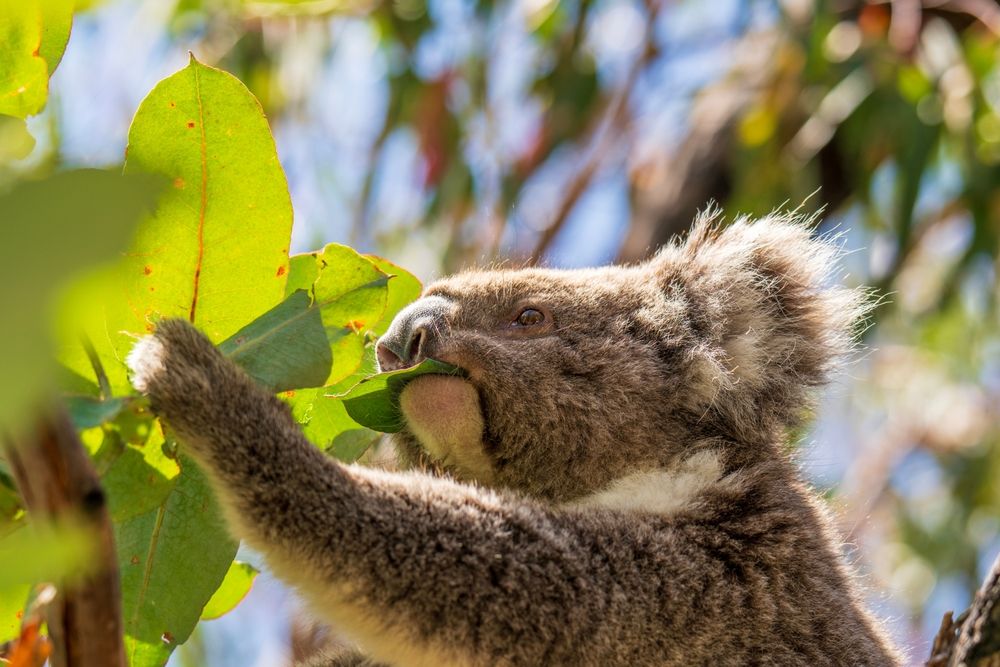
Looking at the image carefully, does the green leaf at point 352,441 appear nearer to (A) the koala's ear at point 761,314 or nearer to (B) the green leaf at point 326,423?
(B) the green leaf at point 326,423

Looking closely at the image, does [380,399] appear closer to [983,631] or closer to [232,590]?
[232,590]

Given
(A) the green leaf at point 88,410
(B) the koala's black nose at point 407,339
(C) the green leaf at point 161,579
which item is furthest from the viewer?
(B) the koala's black nose at point 407,339

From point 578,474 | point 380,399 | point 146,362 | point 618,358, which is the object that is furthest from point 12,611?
point 618,358

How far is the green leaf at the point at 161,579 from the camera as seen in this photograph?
1820 mm

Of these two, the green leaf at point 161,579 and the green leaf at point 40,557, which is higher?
the green leaf at point 161,579

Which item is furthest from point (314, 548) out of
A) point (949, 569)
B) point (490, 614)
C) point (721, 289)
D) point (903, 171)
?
point (949, 569)

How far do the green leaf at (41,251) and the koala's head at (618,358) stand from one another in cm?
185

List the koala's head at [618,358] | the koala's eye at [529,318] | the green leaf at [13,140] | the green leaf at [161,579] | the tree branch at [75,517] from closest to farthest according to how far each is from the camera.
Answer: the green leaf at [13,140] < the tree branch at [75,517] < the green leaf at [161,579] < the koala's head at [618,358] < the koala's eye at [529,318]

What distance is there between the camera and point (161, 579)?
6.01 feet

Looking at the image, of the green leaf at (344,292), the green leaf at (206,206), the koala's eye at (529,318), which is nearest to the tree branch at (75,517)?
the green leaf at (206,206)

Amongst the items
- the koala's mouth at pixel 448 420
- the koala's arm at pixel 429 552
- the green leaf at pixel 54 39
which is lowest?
the koala's arm at pixel 429 552

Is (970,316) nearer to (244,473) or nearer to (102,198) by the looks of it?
(244,473)

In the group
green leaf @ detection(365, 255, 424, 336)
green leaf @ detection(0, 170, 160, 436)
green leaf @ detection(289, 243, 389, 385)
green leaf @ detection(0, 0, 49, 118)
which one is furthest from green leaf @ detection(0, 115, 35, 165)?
green leaf @ detection(365, 255, 424, 336)

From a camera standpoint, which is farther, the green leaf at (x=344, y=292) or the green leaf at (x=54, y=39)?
the green leaf at (x=344, y=292)
